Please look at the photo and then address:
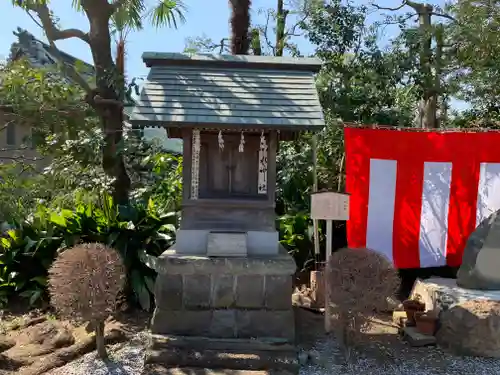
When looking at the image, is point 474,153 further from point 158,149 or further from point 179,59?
point 158,149

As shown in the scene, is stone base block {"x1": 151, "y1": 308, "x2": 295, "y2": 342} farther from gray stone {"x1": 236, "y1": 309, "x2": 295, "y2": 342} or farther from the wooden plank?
the wooden plank

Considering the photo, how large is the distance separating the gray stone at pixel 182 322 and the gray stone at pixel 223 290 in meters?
0.17

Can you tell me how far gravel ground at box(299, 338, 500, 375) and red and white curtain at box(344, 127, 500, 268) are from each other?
6.08 ft

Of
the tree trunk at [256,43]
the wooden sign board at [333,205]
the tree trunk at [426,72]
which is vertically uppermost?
the tree trunk at [256,43]

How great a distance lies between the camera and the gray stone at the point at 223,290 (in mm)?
5586

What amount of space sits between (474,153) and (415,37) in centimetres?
266

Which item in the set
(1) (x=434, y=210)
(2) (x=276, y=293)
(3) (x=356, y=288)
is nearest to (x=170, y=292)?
(2) (x=276, y=293)

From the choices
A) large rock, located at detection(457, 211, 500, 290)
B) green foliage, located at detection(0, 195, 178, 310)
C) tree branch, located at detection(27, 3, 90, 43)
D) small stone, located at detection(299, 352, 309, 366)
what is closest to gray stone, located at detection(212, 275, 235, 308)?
small stone, located at detection(299, 352, 309, 366)

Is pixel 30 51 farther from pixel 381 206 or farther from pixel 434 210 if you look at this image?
pixel 434 210

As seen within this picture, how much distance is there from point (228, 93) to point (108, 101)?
2.65 metres

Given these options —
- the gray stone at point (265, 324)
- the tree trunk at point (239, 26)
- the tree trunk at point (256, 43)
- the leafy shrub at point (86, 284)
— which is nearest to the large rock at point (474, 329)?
the gray stone at point (265, 324)

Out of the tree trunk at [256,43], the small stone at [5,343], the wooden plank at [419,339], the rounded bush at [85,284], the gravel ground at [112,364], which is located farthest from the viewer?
the tree trunk at [256,43]

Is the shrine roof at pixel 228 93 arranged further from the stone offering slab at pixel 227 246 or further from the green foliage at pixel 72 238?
the green foliage at pixel 72 238

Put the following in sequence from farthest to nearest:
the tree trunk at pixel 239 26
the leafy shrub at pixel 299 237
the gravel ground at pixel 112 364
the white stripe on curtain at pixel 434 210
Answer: the tree trunk at pixel 239 26 → the leafy shrub at pixel 299 237 → the white stripe on curtain at pixel 434 210 → the gravel ground at pixel 112 364
